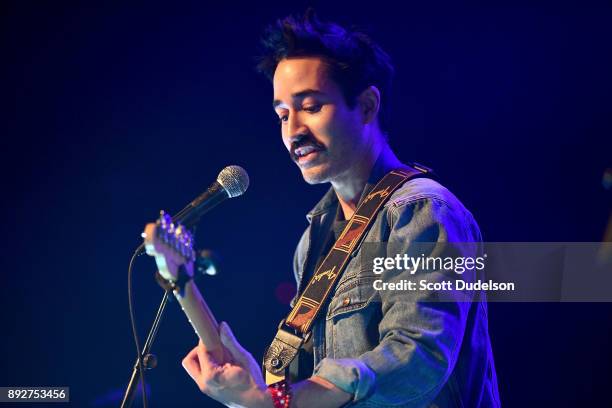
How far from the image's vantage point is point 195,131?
15.1ft

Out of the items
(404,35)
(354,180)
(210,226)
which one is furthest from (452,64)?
(210,226)

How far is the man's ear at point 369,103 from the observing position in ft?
9.31

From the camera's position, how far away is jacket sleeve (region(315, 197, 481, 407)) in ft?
6.32

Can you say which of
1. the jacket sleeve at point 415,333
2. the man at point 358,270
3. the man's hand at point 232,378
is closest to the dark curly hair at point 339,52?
the man at point 358,270

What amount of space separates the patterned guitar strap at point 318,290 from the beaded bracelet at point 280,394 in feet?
2.12

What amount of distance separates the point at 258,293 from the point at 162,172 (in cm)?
112

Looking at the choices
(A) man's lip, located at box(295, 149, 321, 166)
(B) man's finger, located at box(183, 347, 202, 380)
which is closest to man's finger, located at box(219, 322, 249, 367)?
(B) man's finger, located at box(183, 347, 202, 380)

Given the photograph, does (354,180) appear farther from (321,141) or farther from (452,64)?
(452,64)

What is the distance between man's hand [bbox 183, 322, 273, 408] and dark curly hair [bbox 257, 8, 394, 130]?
4.28 feet

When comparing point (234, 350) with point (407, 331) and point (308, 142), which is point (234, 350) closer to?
point (407, 331)

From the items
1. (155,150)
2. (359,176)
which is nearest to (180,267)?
(359,176)

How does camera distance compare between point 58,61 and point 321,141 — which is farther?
point 58,61

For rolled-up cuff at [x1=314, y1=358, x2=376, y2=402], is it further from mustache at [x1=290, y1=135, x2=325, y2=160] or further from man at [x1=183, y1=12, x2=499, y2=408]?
mustache at [x1=290, y1=135, x2=325, y2=160]

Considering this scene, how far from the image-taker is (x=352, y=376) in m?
1.88
